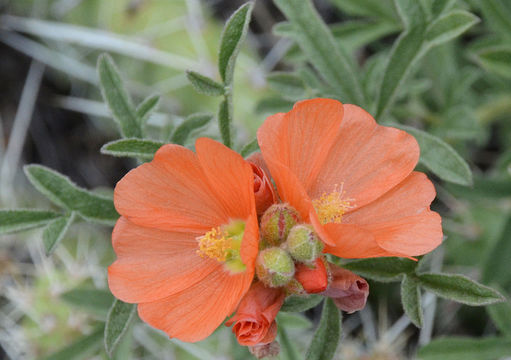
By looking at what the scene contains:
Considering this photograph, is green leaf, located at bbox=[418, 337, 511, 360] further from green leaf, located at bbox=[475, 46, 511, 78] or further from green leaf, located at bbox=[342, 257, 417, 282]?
green leaf, located at bbox=[475, 46, 511, 78]

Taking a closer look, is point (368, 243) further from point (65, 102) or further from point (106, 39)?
point (65, 102)

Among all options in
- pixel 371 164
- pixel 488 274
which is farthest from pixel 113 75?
pixel 488 274

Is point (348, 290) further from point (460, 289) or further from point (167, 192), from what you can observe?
point (167, 192)

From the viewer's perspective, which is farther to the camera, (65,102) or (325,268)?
(65,102)

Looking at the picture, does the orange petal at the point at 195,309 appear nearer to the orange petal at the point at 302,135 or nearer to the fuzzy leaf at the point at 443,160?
the orange petal at the point at 302,135

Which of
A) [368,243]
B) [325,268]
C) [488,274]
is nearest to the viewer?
[368,243]

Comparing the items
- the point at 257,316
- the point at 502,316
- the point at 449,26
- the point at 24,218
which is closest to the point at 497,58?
the point at 449,26

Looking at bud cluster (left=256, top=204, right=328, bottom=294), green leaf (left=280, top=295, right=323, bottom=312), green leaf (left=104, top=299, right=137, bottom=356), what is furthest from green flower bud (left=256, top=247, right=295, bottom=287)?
green leaf (left=104, top=299, right=137, bottom=356)

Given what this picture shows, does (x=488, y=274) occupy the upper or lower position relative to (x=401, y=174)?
lower

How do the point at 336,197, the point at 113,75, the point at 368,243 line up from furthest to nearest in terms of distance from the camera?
the point at 113,75 < the point at 336,197 < the point at 368,243
